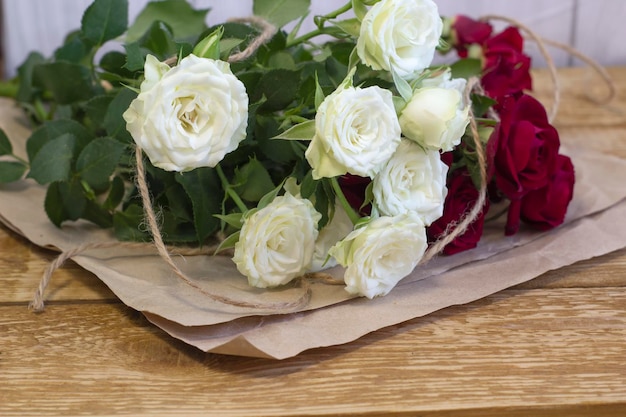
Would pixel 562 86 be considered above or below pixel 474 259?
below

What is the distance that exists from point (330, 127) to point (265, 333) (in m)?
0.16

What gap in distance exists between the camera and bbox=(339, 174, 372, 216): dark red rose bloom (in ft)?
1.98

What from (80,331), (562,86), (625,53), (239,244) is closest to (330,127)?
(239,244)

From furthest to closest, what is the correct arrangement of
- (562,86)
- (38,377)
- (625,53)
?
(625,53) < (562,86) < (38,377)

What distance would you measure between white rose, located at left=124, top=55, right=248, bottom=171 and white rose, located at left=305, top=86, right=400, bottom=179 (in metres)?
0.06

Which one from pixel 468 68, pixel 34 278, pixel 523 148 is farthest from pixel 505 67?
pixel 34 278

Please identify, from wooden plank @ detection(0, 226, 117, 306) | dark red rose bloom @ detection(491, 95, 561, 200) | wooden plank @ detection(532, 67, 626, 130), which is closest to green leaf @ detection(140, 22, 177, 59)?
wooden plank @ detection(0, 226, 117, 306)

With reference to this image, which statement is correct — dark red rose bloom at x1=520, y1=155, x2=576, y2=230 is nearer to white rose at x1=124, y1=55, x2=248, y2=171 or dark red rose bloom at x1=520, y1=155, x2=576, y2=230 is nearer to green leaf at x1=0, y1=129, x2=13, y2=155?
white rose at x1=124, y1=55, x2=248, y2=171

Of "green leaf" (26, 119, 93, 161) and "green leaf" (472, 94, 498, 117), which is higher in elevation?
"green leaf" (26, 119, 93, 161)

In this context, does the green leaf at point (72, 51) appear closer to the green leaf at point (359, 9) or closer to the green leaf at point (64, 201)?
the green leaf at point (64, 201)

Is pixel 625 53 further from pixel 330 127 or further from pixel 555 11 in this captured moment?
pixel 330 127

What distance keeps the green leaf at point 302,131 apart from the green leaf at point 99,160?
0.18m

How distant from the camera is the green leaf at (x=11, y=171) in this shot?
2.45 feet

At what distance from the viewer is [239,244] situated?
574 mm
